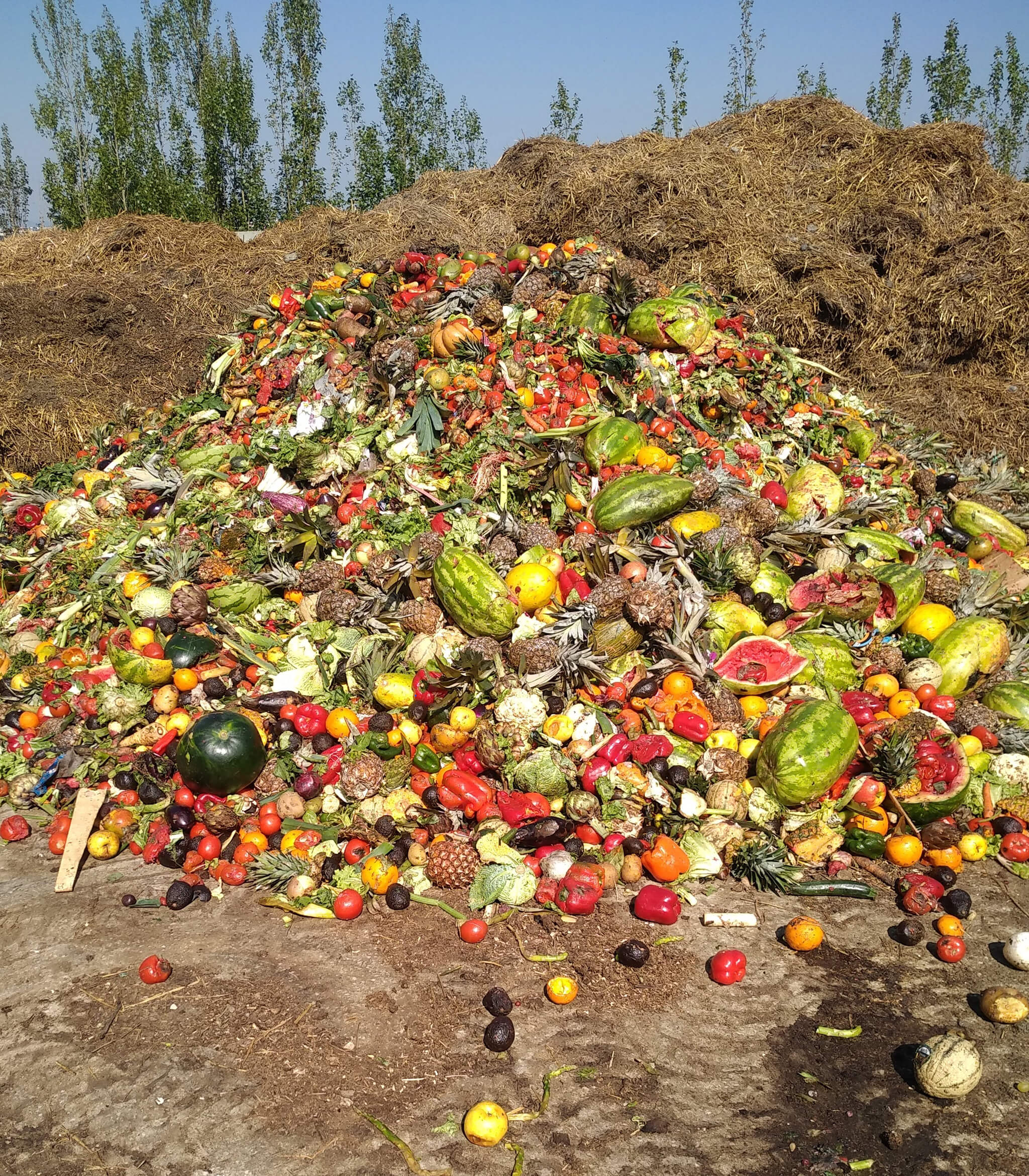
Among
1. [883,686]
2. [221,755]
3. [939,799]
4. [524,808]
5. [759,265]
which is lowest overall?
[939,799]

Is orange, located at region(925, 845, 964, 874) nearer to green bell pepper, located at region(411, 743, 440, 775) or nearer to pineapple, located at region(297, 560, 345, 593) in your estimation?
green bell pepper, located at region(411, 743, 440, 775)

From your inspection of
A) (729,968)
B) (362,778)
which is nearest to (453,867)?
(362,778)

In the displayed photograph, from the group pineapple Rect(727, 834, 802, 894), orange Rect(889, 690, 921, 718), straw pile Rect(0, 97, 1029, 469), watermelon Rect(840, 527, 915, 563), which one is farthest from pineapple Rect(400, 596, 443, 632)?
straw pile Rect(0, 97, 1029, 469)

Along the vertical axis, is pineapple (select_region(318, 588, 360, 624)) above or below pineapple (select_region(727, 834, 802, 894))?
above

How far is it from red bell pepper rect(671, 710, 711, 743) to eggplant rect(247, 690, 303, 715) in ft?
11.0

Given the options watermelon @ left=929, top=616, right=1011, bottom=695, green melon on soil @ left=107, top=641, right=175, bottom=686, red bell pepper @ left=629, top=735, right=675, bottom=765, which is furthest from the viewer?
green melon on soil @ left=107, top=641, right=175, bottom=686

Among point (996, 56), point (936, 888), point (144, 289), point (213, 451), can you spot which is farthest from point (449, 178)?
point (996, 56)

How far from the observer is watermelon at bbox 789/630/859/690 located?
264 inches

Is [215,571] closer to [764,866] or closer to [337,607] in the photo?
[337,607]

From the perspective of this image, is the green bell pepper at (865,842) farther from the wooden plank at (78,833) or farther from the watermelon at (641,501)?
the wooden plank at (78,833)

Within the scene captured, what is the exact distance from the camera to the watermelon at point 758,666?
651cm

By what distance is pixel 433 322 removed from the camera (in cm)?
966

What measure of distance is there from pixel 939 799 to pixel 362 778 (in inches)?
176

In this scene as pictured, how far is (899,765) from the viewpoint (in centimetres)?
594
